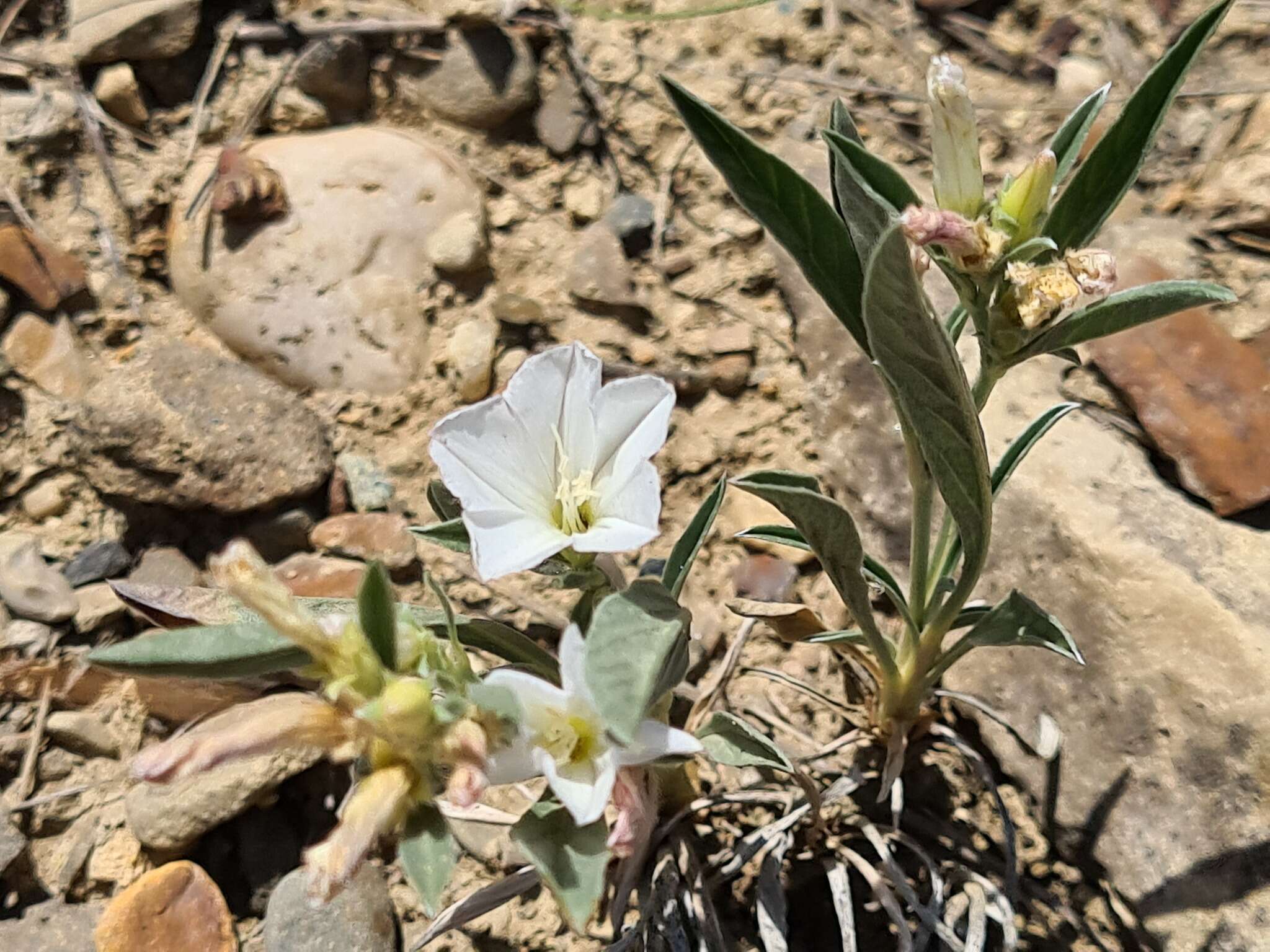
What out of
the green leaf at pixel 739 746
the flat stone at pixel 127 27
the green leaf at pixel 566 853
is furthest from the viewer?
the flat stone at pixel 127 27

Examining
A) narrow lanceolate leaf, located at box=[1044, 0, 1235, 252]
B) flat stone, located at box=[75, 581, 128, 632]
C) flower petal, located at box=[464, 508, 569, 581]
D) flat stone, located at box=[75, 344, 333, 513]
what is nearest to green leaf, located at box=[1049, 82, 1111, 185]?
narrow lanceolate leaf, located at box=[1044, 0, 1235, 252]

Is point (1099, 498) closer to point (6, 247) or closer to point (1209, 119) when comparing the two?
point (1209, 119)

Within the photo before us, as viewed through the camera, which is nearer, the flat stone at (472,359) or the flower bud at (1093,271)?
the flower bud at (1093,271)

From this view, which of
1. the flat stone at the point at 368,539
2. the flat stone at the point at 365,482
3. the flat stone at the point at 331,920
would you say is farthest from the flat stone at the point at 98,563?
the flat stone at the point at 331,920

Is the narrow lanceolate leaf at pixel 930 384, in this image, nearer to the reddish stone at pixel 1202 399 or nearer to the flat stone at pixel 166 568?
the reddish stone at pixel 1202 399

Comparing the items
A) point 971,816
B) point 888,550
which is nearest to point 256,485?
point 888,550

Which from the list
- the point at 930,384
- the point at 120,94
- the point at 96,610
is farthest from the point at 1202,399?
the point at 120,94

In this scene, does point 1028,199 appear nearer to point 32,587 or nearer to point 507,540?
point 507,540

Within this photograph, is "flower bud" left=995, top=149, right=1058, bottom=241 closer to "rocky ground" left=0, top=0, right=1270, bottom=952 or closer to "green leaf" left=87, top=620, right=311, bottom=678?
"rocky ground" left=0, top=0, right=1270, bottom=952
